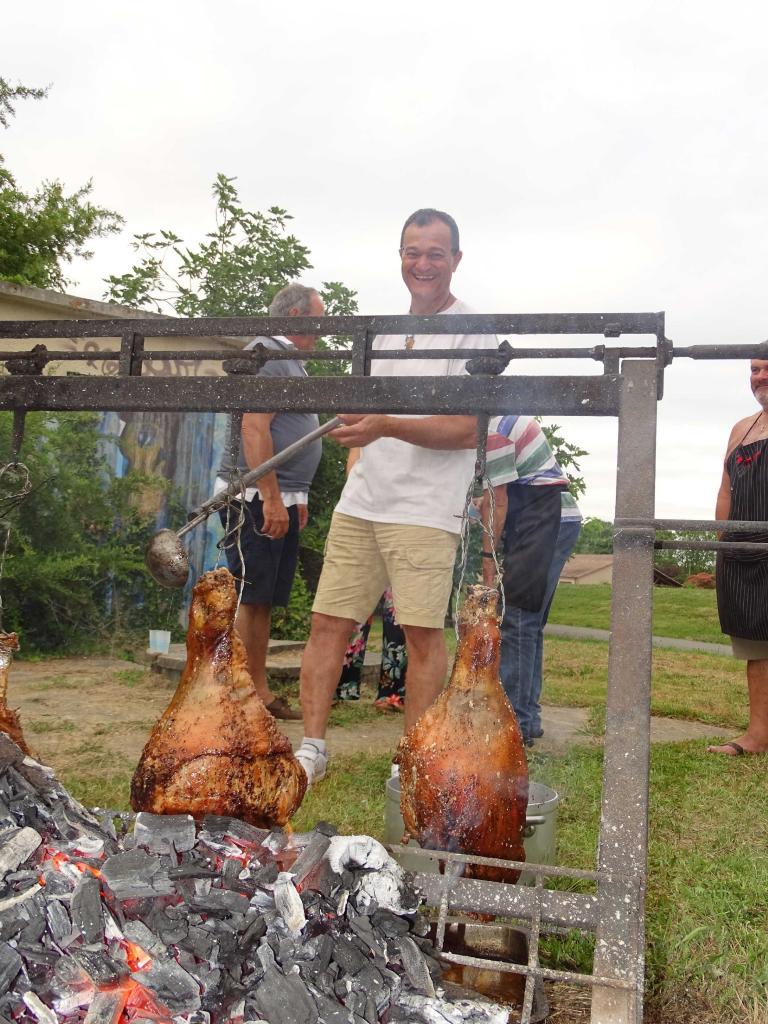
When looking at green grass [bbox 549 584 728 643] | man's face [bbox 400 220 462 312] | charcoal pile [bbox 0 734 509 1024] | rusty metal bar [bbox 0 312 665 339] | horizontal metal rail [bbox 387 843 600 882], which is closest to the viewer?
charcoal pile [bbox 0 734 509 1024]

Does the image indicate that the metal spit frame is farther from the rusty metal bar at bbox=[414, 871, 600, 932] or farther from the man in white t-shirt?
the man in white t-shirt

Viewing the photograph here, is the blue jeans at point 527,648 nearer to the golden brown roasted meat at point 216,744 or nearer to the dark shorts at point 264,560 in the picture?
the dark shorts at point 264,560

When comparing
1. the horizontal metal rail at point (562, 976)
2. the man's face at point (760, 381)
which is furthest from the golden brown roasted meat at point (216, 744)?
the man's face at point (760, 381)

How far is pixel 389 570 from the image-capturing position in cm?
395

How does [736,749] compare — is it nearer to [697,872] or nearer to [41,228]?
[697,872]

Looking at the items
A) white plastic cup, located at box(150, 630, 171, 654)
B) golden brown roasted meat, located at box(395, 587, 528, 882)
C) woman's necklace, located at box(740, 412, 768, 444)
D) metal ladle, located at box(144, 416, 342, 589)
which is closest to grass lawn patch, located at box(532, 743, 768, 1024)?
golden brown roasted meat, located at box(395, 587, 528, 882)

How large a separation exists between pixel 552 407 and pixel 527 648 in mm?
3153

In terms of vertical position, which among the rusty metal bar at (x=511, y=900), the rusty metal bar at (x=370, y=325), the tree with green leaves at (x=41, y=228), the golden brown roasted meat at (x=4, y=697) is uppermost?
the tree with green leaves at (x=41, y=228)

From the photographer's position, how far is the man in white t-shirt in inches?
149

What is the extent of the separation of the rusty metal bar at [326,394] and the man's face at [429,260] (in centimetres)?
179

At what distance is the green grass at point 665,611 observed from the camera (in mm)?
13297

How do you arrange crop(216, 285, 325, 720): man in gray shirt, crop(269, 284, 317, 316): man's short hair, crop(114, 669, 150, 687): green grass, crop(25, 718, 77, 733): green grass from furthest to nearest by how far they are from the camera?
crop(114, 669, 150, 687): green grass, crop(25, 718, 77, 733): green grass, crop(269, 284, 317, 316): man's short hair, crop(216, 285, 325, 720): man in gray shirt

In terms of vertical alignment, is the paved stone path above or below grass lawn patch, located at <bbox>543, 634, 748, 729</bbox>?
above

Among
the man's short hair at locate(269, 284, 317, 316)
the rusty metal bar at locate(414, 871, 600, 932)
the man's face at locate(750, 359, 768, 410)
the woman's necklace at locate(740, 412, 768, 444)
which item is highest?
the man's short hair at locate(269, 284, 317, 316)
